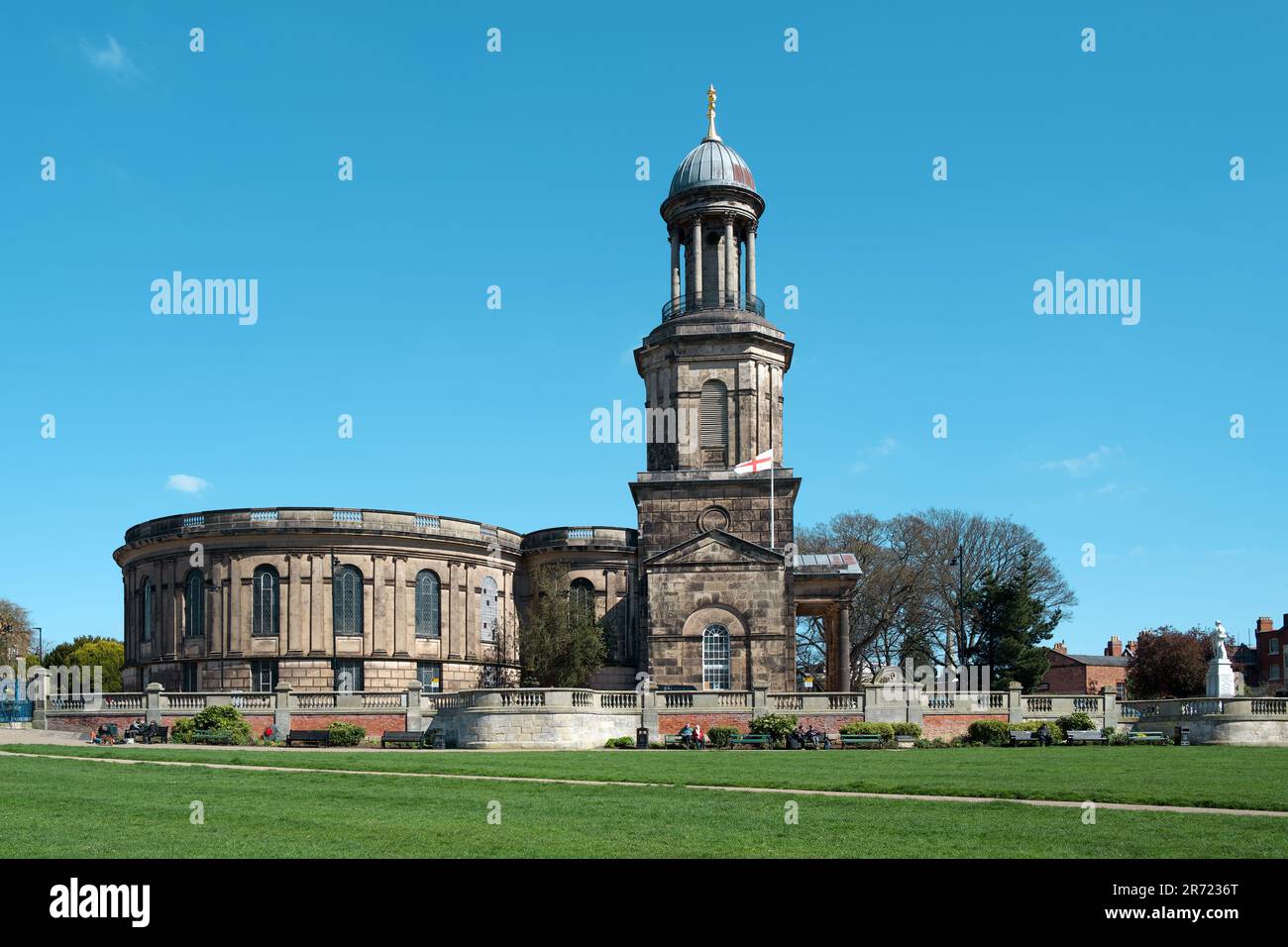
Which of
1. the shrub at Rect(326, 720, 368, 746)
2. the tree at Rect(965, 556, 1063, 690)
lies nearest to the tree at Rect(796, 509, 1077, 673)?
the tree at Rect(965, 556, 1063, 690)

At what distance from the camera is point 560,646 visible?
6041 centimetres

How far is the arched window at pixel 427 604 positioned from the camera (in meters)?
66.7

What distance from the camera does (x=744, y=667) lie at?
51.3 metres

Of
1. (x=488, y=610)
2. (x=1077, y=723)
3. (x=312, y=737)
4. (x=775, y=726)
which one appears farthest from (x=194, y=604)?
(x=1077, y=723)

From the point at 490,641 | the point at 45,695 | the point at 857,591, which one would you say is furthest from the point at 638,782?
the point at 857,591

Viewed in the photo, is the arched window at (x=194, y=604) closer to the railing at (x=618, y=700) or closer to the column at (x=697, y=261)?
the railing at (x=618, y=700)

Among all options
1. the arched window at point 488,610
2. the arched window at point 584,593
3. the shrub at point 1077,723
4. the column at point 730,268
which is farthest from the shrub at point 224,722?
the shrub at point 1077,723

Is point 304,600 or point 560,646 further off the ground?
point 304,600

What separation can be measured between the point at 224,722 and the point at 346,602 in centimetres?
2090

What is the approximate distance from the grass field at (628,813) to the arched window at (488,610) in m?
40.4

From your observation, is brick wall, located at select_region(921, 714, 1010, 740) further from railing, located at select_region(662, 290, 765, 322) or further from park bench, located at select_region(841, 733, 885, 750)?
railing, located at select_region(662, 290, 765, 322)

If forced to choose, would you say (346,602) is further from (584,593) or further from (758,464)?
(758,464)
